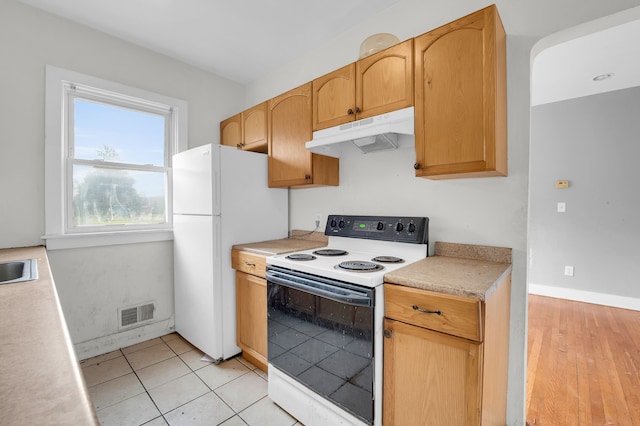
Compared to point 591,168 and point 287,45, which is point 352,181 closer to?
point 287,45

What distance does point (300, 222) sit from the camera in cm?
275

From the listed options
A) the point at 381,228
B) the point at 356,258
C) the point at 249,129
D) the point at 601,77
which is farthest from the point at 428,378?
the point at 601,77

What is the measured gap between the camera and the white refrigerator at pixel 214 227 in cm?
223

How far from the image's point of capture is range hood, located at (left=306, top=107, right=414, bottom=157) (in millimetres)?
1648

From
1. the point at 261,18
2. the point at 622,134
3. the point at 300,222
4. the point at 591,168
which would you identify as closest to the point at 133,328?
the point at 300,222

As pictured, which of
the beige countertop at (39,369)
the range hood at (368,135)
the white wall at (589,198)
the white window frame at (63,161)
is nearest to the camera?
the beige countertop at (39,369)

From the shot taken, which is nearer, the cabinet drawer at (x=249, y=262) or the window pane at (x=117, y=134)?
the cabinet drawer at (x=249, y=262)

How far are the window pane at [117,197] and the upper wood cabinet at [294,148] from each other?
3.81ft

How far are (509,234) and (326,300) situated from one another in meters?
1.07

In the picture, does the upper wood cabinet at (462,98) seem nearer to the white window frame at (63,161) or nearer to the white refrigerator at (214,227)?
the white refrigerator at (214,227)

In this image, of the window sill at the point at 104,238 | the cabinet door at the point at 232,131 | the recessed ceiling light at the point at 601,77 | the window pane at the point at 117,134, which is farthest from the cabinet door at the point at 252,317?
the recessed ceiling light at the point at 601,77

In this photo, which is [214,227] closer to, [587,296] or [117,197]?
[117,197]

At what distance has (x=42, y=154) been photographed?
2.15 metres

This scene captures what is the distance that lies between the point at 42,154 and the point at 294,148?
1.84m
